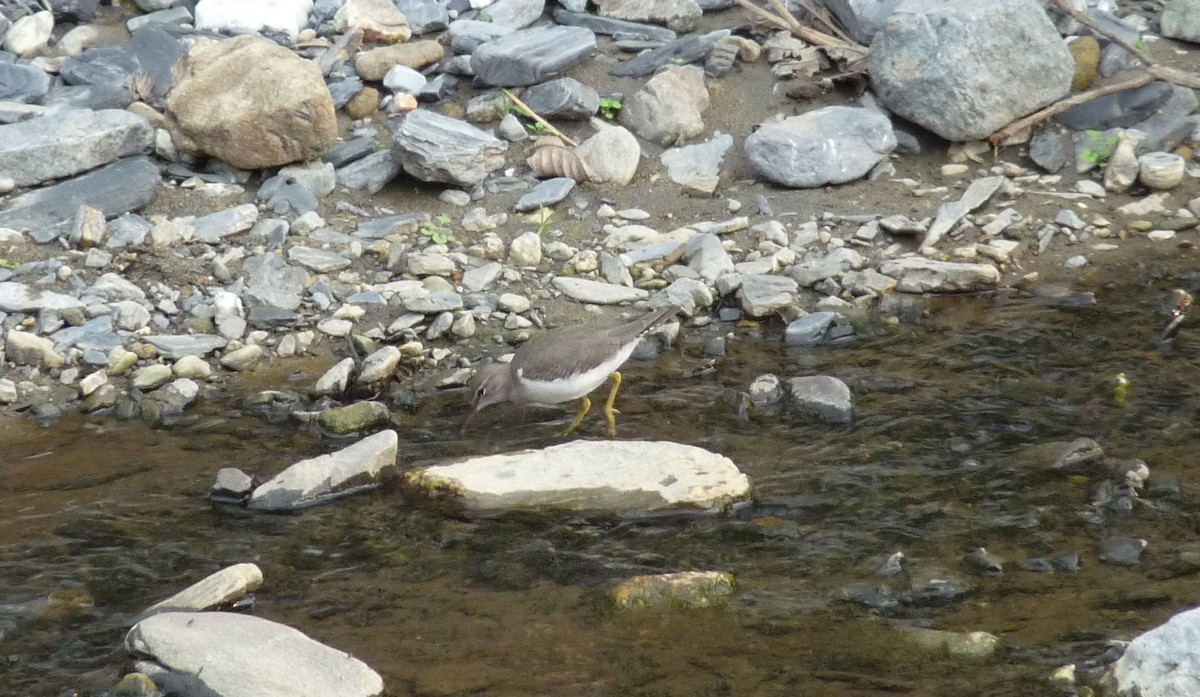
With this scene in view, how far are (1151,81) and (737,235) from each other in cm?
409

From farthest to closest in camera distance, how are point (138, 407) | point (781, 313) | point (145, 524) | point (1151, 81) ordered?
point (1151, 81)
point (781, 313)
point (138, 407)
point (145, 524)

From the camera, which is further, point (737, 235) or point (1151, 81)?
point (1151, 81)

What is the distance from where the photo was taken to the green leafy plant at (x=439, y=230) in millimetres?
10164

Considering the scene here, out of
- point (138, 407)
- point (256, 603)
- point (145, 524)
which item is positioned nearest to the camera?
point (256, 603)

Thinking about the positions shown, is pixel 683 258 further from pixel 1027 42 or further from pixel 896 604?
pixel 896 604

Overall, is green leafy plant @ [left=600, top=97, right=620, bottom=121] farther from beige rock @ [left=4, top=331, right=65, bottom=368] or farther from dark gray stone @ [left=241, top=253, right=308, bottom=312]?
beige rock @ [left=4, top=331, right=65, bottom=368]

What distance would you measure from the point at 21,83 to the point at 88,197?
172cm

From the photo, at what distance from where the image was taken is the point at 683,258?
10.2 metres

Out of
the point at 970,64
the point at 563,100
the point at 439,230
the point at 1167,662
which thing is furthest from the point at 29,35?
the point at 1167,662

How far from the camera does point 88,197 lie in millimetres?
10039

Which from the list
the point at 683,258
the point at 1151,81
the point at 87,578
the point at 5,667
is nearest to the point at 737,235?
the point at 683,258

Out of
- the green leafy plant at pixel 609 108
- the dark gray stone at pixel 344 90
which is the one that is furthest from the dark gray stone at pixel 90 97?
the green leafy plant at pixel 609 108

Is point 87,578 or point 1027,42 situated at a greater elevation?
Result: point 1027,42

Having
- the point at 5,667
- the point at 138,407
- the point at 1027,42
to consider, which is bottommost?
the point at 138,407
